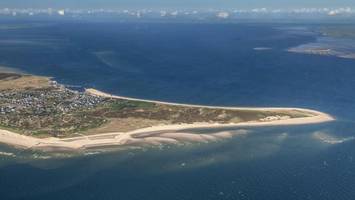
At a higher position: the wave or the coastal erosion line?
the wave

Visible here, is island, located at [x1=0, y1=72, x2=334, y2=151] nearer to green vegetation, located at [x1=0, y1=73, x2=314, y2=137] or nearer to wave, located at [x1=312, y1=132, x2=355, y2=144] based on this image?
green vegetation, located at [x1=0, y1=73, x2=314, y2=137]

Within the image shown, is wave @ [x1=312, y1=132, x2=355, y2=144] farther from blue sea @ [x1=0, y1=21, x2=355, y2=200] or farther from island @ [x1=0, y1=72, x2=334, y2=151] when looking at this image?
island @ [x1=0, y1=72, x2=334, y2=151]

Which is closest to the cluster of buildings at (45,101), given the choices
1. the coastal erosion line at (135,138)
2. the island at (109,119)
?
the island at (109,119)

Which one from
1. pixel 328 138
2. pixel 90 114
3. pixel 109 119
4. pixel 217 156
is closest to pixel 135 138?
pixel 109 119

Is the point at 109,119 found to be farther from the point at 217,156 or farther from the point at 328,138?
the point at 328,138

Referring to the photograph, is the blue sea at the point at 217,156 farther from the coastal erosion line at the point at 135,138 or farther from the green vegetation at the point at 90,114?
the green vegetation at the point at 90,114

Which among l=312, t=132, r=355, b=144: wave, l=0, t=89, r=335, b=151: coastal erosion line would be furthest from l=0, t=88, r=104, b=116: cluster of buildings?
l=312, t=132, r=355, b=144: wave

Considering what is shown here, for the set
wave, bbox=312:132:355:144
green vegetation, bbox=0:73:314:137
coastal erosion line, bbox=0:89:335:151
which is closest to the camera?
coastal erosion line, bbox=0:89:335:151

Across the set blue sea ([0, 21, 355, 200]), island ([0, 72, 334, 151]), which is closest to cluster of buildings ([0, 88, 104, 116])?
island ([0, 72, 334, 151])

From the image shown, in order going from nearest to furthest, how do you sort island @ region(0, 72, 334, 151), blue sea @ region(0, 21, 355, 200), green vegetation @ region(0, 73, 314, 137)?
A: blue sea @ region(0, 21, 355, 200), island @ region(0, 72, 334, 151), green vegetation @ region(0, 73, 314, 137)

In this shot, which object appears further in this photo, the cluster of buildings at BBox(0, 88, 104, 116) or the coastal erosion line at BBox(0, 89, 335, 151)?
the cluster of buildings at BBox(0, 88, 104, 116)
